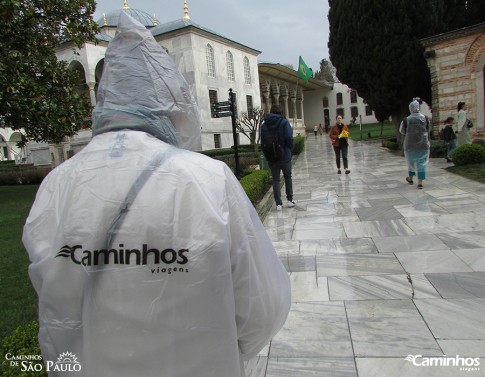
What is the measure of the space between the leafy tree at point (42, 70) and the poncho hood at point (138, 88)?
9.94 metres

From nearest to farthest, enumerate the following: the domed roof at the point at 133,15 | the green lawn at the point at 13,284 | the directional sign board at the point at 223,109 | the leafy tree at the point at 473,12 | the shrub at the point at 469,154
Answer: the green lawn at the point at 13,284, the directional sign board at the point at 223,109, the shrub at the point at 469,154, the leafy tree at the point at 473,12, the domed roof at the point at 133,15

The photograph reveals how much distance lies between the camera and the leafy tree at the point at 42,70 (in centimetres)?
1031

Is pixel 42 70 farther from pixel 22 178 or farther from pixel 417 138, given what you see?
pixel 417 138

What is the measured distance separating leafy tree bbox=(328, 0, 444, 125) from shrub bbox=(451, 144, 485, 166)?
705cm

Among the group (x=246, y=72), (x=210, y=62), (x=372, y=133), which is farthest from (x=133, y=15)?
(x=372, y=133)

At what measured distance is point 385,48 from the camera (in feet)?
53.2

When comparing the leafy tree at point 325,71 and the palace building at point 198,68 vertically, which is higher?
the leafy tree at point 325,71

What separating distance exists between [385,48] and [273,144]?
1194 centimetres

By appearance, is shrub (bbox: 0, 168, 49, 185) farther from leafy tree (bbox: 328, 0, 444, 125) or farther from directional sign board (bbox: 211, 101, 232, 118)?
leafy tree (bbox: 328, 0, 444, 125)

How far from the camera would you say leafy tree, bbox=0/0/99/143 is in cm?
1031

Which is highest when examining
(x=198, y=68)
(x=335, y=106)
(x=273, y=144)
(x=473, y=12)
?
(x=198, y=68)

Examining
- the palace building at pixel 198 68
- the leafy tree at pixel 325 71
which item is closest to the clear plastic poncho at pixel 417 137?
the palace building at pixel 198 68

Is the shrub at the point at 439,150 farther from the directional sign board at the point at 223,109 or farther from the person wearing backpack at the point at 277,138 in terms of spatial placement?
the person wearing backpack at the point at 277,138

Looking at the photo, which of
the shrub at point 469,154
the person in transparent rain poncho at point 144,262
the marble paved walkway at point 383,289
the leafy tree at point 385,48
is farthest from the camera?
the leafy tree at point 385,48
